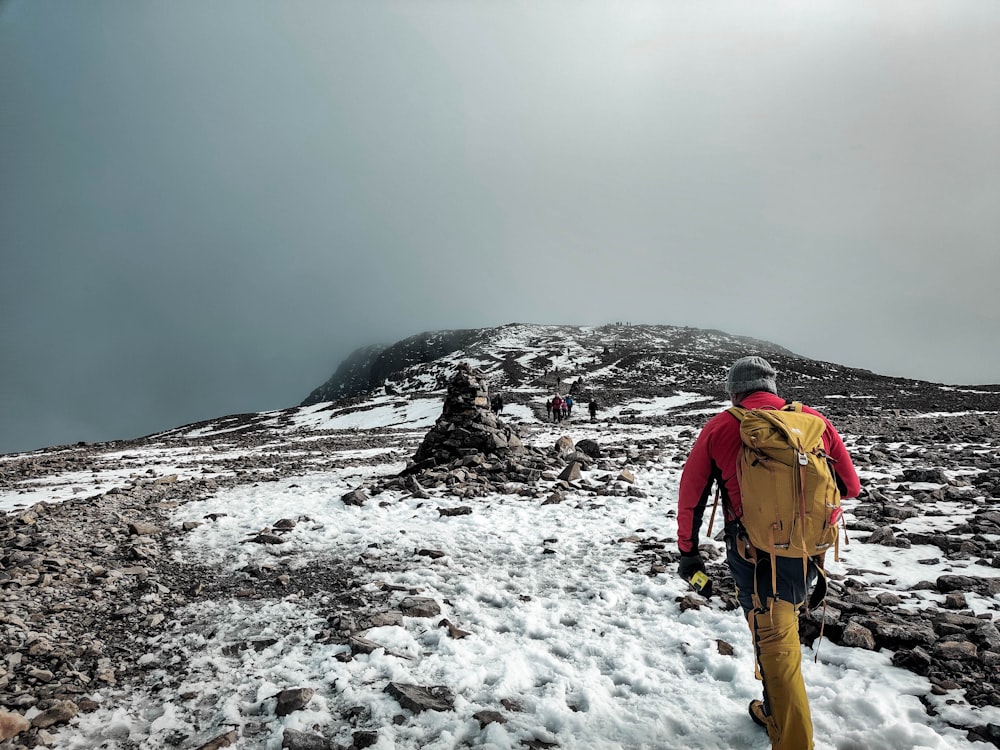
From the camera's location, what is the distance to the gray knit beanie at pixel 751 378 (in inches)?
164

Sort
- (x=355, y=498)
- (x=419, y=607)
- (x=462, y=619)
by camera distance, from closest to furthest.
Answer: (x=462, y=619), (x=419, y=607), (x=355, y=498)

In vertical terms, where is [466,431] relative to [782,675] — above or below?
above

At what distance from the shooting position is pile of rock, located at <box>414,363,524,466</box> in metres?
15.9

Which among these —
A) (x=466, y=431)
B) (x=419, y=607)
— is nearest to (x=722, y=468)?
(x=419, y=607)

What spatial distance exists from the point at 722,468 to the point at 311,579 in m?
7.08

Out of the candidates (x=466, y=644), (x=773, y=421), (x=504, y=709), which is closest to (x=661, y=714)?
(x=504, y=709)

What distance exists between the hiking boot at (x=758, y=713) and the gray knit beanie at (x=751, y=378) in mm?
2820

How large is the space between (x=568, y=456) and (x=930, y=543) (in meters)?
10.3

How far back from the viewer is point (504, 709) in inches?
184

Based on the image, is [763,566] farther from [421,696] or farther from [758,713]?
[421,696]

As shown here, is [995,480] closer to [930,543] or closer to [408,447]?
[930,543]

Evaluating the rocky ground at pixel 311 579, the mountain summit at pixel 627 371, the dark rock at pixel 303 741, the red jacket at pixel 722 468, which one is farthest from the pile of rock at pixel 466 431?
the mountain summit at pixel 627 371

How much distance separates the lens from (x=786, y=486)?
3.46 m

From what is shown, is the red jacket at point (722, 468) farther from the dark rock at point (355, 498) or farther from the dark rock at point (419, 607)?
the dark rock at point (355, 498)
